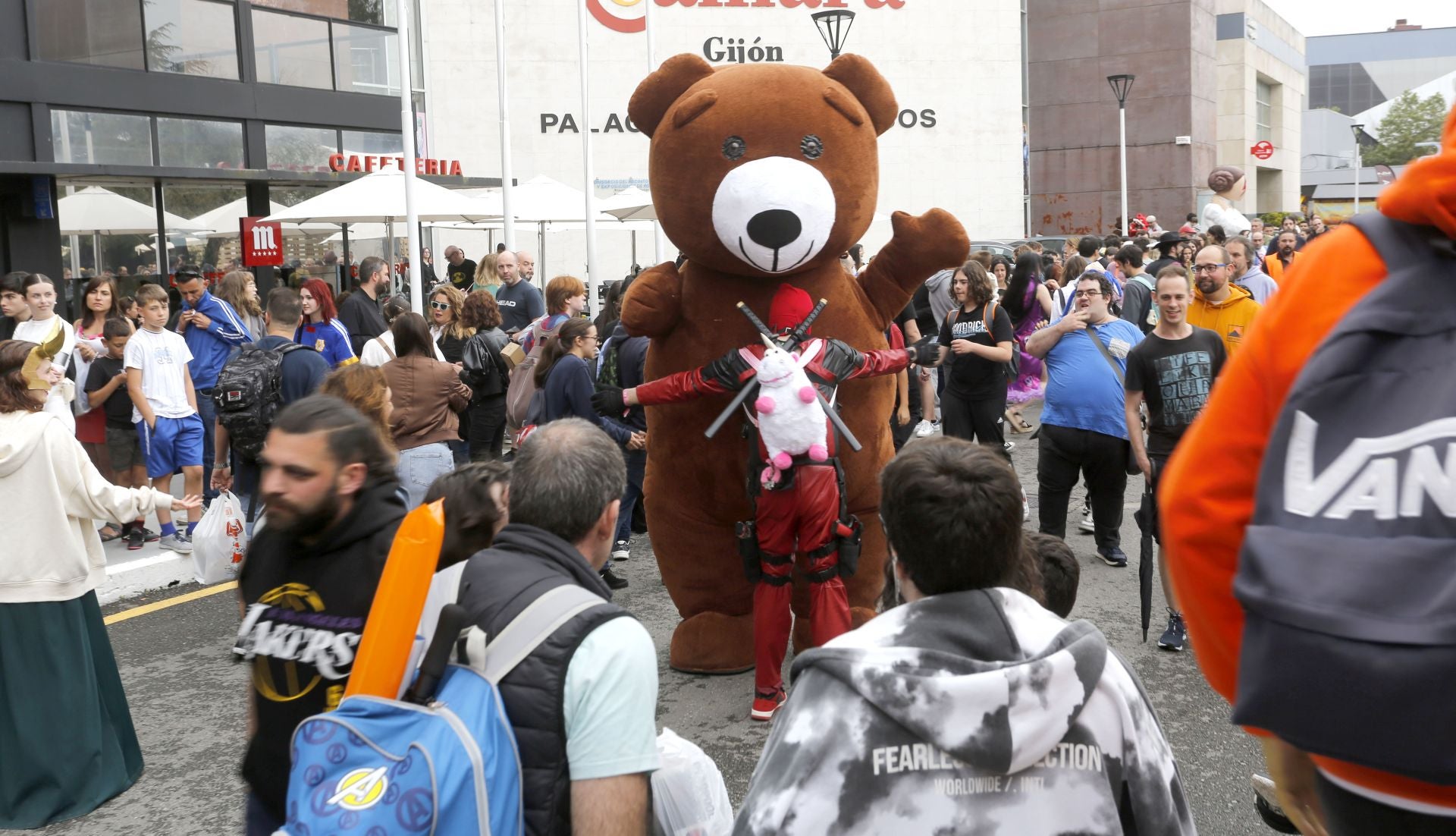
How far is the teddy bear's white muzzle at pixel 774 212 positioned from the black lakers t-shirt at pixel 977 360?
135 inches

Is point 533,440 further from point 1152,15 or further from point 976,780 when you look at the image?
point 1152,15

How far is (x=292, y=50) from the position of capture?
18172 mm

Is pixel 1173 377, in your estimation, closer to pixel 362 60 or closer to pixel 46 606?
pixel 46 606

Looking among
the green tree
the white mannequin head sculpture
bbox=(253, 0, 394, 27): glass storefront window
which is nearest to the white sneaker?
the white mannequin head sculpture

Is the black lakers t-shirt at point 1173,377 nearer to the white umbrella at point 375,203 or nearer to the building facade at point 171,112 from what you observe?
the white umbrella at point 375,203

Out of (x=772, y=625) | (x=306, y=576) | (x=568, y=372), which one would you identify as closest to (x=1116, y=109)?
(x=568, y=372)

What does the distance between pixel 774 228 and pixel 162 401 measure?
203 inches

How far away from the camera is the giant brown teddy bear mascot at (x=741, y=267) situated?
17.9 feet

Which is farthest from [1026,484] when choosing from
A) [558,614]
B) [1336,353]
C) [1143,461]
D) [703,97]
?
[1336,353]

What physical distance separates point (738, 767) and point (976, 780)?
304 centimetres

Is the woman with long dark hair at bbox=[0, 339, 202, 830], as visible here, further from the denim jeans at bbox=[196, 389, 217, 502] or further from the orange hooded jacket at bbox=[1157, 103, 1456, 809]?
the denim jeans at bbox=[196, 389, 217, 502]

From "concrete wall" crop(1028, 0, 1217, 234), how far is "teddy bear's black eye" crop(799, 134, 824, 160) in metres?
43.2

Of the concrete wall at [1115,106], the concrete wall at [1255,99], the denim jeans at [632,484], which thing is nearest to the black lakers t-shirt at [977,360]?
the denim jeans at [632,484]

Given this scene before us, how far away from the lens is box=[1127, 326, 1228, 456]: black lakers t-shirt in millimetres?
5969
